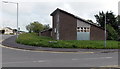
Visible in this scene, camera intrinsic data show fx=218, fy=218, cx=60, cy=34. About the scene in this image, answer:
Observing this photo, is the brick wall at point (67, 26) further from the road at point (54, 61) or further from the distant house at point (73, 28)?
the road at point (54, 61)

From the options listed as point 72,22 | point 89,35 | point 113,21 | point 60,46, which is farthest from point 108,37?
point 60,46

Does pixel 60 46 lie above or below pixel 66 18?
below

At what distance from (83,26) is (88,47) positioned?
1528 cm

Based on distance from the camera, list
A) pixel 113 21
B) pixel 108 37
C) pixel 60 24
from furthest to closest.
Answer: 1. pixel 113 21
2. pixel 108 37
3. pixel 60 24

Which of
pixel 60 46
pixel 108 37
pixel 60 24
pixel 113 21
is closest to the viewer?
pixel 60 46

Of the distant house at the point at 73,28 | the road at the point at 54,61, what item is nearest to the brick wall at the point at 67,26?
the distant house at the point at 73,28

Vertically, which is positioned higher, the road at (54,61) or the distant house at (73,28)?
the distant house at (73,28)

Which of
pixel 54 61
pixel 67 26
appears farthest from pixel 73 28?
pixel 54 61

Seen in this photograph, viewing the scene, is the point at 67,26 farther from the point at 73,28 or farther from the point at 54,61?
the point at 54,61

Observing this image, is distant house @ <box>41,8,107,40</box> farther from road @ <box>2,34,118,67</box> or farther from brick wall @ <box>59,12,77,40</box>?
road @ <box>2,34,118,67</box>

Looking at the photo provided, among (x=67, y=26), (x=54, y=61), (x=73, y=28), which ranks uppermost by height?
(x=67, y=26)

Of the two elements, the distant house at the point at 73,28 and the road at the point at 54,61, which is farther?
the distant house at the point at 73,28

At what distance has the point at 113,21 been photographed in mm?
75438

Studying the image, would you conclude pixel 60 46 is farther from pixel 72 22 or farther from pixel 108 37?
pixel 108 37
